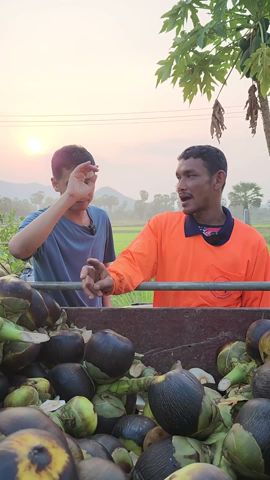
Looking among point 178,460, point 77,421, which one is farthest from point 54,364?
point 178,460

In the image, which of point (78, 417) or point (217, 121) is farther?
point (217, 121)

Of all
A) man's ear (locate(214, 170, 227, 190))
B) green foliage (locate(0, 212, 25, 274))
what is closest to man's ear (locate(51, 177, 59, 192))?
man's ear (locate(214, 170, 227, 190))

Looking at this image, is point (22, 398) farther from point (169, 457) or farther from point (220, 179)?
point (220, 179)

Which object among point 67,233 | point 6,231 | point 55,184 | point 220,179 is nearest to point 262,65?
point 220,179

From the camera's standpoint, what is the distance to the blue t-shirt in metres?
3.41

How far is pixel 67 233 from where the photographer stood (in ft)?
11.7

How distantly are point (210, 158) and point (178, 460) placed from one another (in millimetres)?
2288

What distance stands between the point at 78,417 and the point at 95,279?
1100 mm

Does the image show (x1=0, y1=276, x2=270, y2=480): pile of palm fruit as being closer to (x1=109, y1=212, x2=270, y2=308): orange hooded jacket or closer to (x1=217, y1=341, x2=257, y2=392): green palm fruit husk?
(x1=217, y1=341, x2=257, y2=392): green palm fruit husk

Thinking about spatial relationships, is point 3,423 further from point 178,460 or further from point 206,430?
point 206,430

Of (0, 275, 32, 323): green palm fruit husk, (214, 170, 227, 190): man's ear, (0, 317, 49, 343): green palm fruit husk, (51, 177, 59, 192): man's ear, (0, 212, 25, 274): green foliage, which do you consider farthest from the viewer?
(0, 212, 25, 274): green foliage

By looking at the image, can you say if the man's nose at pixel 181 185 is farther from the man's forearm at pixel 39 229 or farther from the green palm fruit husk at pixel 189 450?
the green palm fruit husk at pixel 189 450

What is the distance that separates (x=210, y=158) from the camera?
347 centimetres

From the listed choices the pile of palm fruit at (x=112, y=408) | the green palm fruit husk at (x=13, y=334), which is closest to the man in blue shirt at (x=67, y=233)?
the pile of palm fruit at (x=112, y=408)
